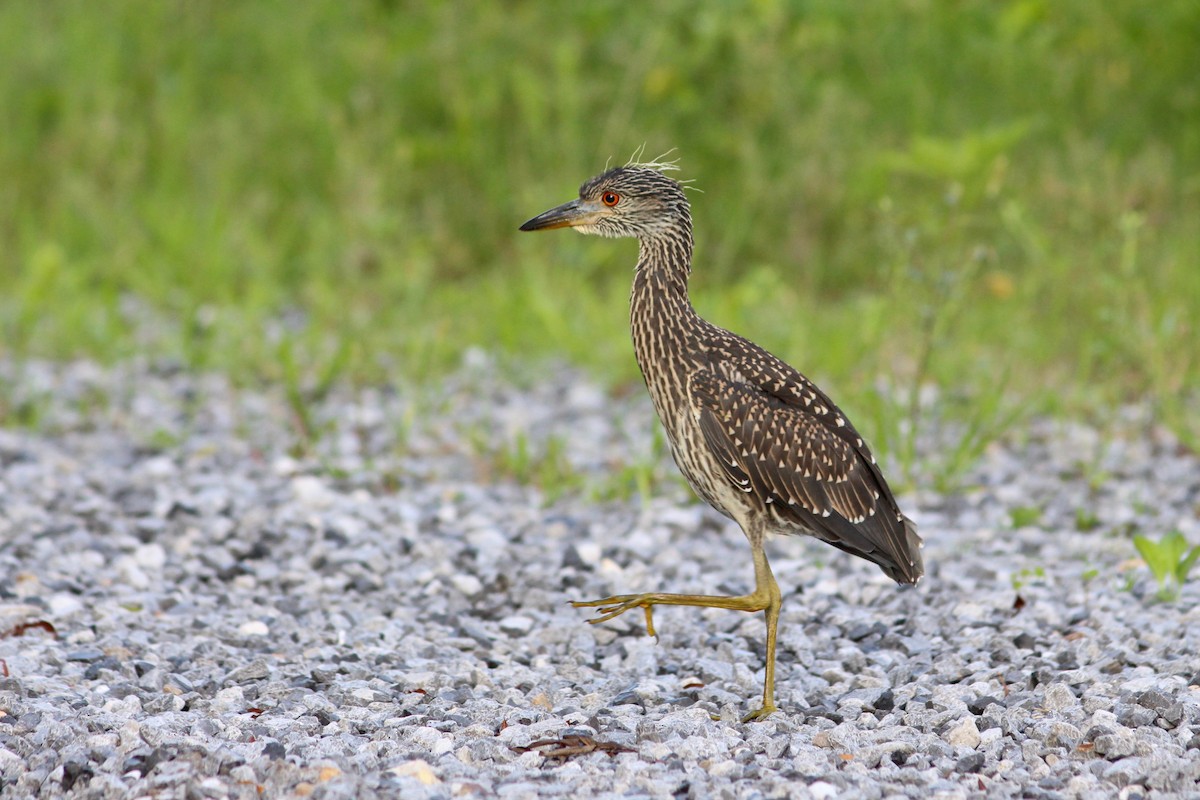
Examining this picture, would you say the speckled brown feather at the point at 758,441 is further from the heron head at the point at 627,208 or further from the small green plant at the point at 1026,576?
the small green plant at the point at 1026,576

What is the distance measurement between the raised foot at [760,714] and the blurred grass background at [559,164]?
4.12m

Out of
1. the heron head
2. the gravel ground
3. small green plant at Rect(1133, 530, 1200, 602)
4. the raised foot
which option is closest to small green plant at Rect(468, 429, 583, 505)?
the gravel ground

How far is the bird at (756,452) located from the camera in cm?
454

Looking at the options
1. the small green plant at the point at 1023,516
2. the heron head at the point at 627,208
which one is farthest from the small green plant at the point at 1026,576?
the heron head at the point at 627,208

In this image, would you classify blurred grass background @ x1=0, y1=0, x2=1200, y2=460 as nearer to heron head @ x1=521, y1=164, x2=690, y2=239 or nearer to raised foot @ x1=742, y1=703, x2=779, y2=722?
heron head @ x1=521, y1=164, x2=690, y2=239

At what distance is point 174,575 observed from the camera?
5.23 metres

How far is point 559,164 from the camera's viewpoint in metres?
9.73

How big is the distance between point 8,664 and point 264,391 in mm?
3636

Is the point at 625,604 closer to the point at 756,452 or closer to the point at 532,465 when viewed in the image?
the point at 756,452

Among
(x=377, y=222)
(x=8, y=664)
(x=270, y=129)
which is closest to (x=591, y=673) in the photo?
(x=8, y=664)

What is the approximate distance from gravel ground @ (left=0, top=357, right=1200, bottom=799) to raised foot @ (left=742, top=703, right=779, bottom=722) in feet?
0.30

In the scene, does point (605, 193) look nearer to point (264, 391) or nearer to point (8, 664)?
point (8, 664)

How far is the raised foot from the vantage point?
406 centimetres

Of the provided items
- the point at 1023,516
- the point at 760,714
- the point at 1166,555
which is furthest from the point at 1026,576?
the point at 760,714
